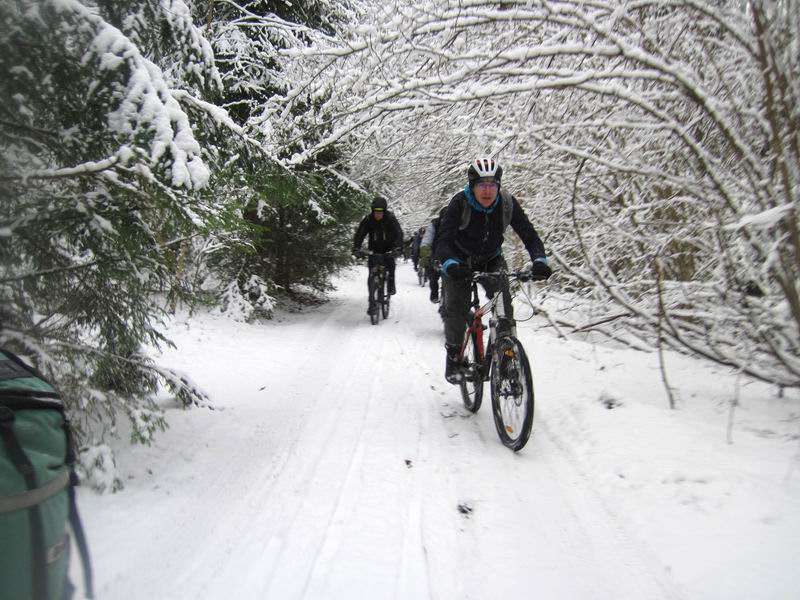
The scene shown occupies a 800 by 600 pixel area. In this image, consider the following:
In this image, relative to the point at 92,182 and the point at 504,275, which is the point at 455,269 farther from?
the point at 92,182

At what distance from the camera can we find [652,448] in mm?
3152

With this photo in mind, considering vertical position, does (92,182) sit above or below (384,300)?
above

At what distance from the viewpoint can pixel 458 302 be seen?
436cm

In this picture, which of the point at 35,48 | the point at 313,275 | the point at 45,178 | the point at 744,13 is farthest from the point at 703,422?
the point at 313,275

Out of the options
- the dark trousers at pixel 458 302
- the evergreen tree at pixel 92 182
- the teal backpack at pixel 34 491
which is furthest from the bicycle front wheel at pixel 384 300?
the teal backpack at pixel 34 491

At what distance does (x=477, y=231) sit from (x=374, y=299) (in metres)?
4.58

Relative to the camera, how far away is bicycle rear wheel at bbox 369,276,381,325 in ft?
28.1

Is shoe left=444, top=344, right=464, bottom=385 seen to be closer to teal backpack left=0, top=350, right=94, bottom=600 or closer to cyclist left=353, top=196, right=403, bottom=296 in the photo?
teal backpack left=0, top=350, right=94, bottom=600

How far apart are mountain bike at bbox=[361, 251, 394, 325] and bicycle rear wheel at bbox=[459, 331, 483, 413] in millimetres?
4301

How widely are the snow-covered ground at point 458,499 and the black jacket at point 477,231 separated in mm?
1465

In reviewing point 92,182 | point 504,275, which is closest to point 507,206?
point 504,275

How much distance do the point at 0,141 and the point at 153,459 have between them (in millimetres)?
2017

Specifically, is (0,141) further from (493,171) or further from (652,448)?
(652,448)

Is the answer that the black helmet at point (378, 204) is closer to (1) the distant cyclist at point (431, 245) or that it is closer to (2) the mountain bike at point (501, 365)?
(1) the distant cyclist at point (431, 245)
